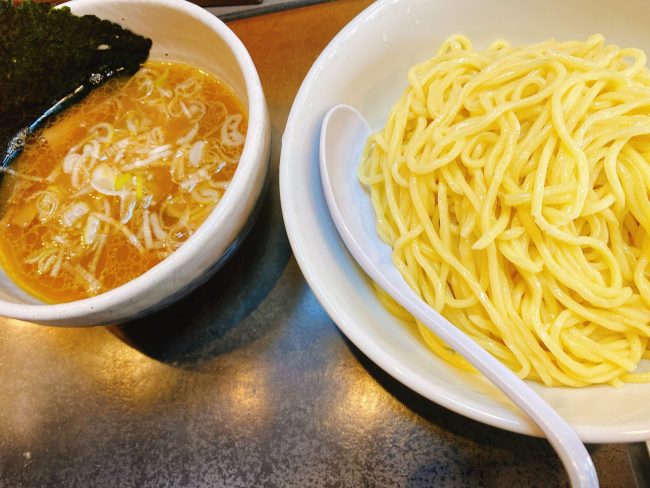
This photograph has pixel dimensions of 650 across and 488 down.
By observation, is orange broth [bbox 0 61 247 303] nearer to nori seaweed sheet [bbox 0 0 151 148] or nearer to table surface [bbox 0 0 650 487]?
nori seaweed sheet [bbox 0 0 151 148]

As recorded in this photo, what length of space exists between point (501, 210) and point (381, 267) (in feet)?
1.13

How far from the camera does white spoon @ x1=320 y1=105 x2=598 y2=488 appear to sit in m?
0.86

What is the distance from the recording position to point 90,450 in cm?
129

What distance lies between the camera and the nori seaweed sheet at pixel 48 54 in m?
1.38

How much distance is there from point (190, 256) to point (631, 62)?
1.43 metres

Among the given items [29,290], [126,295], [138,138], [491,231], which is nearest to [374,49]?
[491,231]

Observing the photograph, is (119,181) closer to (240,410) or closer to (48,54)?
(48,54)

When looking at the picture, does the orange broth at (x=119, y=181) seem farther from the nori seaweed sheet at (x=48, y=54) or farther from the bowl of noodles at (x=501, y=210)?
the bowl of noodles at (x=501, y=210)

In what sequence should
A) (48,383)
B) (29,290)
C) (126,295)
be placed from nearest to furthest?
(126,295)
(29,290)
(48,383)

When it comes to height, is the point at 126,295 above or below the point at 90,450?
above

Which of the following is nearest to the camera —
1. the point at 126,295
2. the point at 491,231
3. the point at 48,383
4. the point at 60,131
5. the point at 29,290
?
the point at 126,295

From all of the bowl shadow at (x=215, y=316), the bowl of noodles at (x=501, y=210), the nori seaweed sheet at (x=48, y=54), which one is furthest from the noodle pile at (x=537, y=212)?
the nori seaweed sheet at (x=48, y=54)

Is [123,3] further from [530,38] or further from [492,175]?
[530,38]

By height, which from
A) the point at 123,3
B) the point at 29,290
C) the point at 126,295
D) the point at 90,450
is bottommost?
the point at 90,450
